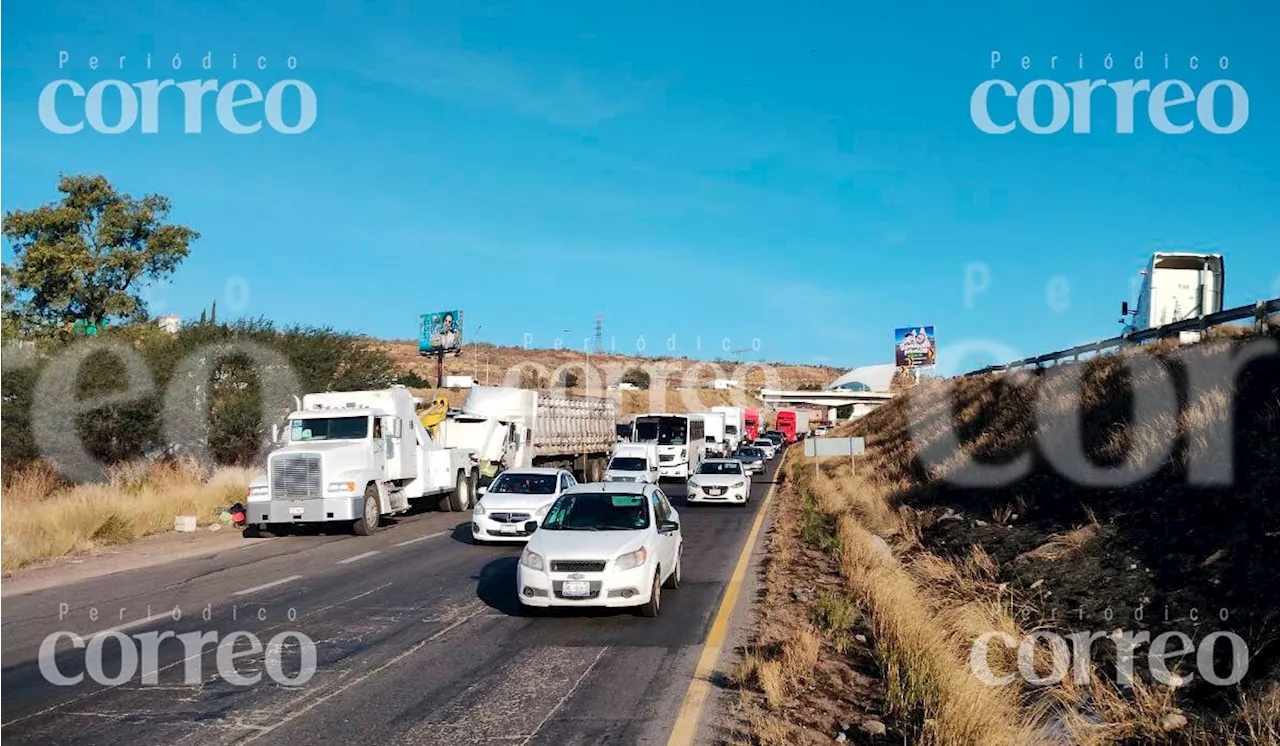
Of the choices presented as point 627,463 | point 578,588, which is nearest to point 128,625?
point 578,588

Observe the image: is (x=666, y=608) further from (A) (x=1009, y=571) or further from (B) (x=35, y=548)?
(B) (x=35, y=548)

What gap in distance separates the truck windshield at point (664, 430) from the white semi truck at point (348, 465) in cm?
1806

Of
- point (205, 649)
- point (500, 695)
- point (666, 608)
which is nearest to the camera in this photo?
point (500, 695)

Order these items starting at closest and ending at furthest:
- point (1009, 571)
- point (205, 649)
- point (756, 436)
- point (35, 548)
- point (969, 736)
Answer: point (969, 736), point (205, 649), point (1009, 571), point (35, 548), point (756, 436)

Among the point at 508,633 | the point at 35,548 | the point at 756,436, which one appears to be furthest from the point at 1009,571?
the point at 756,436

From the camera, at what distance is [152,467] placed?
2952 centimetres

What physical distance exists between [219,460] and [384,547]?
14.7m

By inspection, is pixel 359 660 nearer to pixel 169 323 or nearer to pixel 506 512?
pixel 506 512

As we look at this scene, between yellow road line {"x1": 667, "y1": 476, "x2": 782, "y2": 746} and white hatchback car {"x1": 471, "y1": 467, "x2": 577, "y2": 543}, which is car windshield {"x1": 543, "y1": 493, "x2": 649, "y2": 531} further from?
white hatchback car {"x1": 471, "y1": 467, "x2": 577, "y2": 543}

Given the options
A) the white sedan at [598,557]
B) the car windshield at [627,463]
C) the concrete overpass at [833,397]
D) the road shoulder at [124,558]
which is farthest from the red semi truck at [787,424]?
the white sedan at [598,557]

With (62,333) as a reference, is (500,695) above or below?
below

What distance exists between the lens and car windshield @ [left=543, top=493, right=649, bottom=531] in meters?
12.9

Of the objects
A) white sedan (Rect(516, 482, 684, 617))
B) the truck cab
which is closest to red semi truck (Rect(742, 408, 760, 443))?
the truck cab

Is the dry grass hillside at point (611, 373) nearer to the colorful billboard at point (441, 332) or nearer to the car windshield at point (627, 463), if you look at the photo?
the colorful billboard at point (441, 332)
